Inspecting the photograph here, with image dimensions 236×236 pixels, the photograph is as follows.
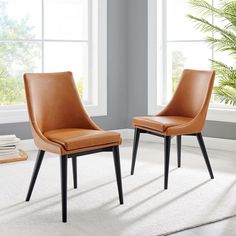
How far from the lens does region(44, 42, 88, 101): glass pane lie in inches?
208

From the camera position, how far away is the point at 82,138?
3.09 m

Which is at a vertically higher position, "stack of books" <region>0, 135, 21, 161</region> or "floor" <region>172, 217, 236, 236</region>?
"stack of books" <region>0, 135, 21, 161</region>

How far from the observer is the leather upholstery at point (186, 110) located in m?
3.73

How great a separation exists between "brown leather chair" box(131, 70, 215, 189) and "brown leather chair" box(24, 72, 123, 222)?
0.53 meters

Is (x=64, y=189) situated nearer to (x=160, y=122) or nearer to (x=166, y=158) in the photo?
(x=166, y=158)

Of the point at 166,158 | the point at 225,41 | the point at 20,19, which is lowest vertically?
the point at 166,158

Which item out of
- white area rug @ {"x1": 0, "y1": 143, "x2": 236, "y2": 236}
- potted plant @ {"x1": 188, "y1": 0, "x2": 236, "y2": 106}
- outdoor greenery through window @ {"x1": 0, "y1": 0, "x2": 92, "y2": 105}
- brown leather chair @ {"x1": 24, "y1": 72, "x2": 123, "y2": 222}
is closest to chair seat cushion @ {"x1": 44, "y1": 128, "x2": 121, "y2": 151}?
brown leather chair @ {"x1": 24, "y1": 72, "x2": 123, "y2": 222}

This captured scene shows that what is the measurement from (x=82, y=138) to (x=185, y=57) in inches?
102

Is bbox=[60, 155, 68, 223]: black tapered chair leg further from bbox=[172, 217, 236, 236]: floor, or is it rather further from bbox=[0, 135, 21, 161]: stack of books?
bbox=[0, 135, 21, 161]: stack of books

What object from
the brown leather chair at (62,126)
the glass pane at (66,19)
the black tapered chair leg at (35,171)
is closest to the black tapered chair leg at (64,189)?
the brown leather chair at (62,126)

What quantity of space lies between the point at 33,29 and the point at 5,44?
0.32 meters

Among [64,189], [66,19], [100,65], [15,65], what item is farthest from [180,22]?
[64,189]

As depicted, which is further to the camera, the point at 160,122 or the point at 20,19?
the point at 20,19

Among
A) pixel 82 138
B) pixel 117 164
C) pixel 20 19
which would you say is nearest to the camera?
pixel 82 138
